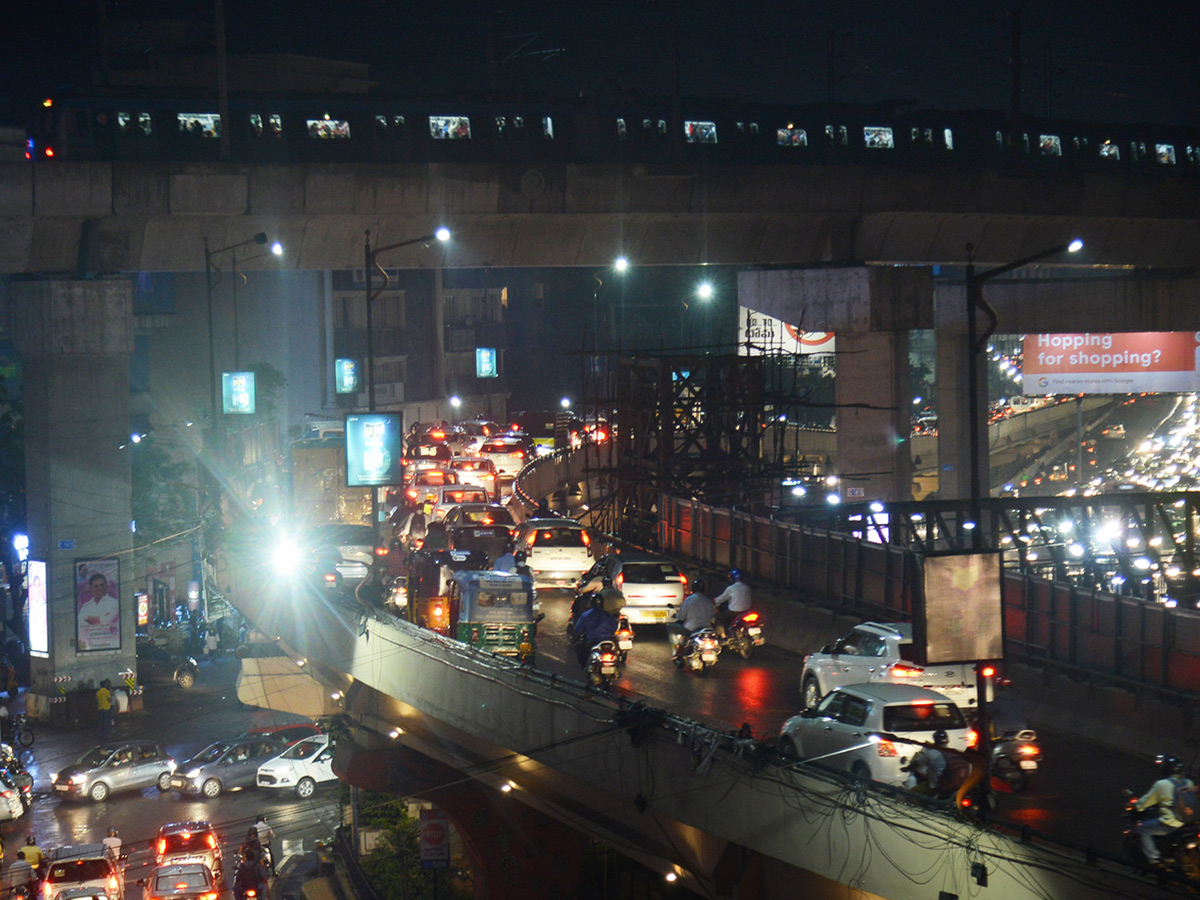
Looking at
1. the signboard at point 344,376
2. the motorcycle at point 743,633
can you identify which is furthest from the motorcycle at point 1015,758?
the signboard at point 344,376

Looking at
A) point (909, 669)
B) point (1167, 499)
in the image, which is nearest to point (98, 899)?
point (909, 669)

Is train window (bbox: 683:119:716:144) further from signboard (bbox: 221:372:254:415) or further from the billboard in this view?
the billboard

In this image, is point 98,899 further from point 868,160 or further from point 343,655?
point 868,160

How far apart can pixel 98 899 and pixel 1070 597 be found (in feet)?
57.8

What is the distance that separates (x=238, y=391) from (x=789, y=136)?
1767 cm

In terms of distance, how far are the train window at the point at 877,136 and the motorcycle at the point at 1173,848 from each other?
31.2 m

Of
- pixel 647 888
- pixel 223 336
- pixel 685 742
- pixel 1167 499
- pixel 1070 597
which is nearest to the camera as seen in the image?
pixel 685 742

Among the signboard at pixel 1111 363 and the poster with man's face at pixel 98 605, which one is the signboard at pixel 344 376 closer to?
the signboard at pixel 1111 363

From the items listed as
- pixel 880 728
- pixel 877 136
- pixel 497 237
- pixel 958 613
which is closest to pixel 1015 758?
pixel 880 728

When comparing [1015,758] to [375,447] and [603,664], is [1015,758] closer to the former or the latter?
[603,664]

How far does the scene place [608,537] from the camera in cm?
3688

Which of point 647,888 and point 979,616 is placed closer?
point 979,616

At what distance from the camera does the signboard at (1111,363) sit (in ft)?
181

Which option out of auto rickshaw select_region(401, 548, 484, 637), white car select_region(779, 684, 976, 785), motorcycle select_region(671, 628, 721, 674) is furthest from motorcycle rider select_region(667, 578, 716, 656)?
white car select_region(779, 684, 976, 785)
